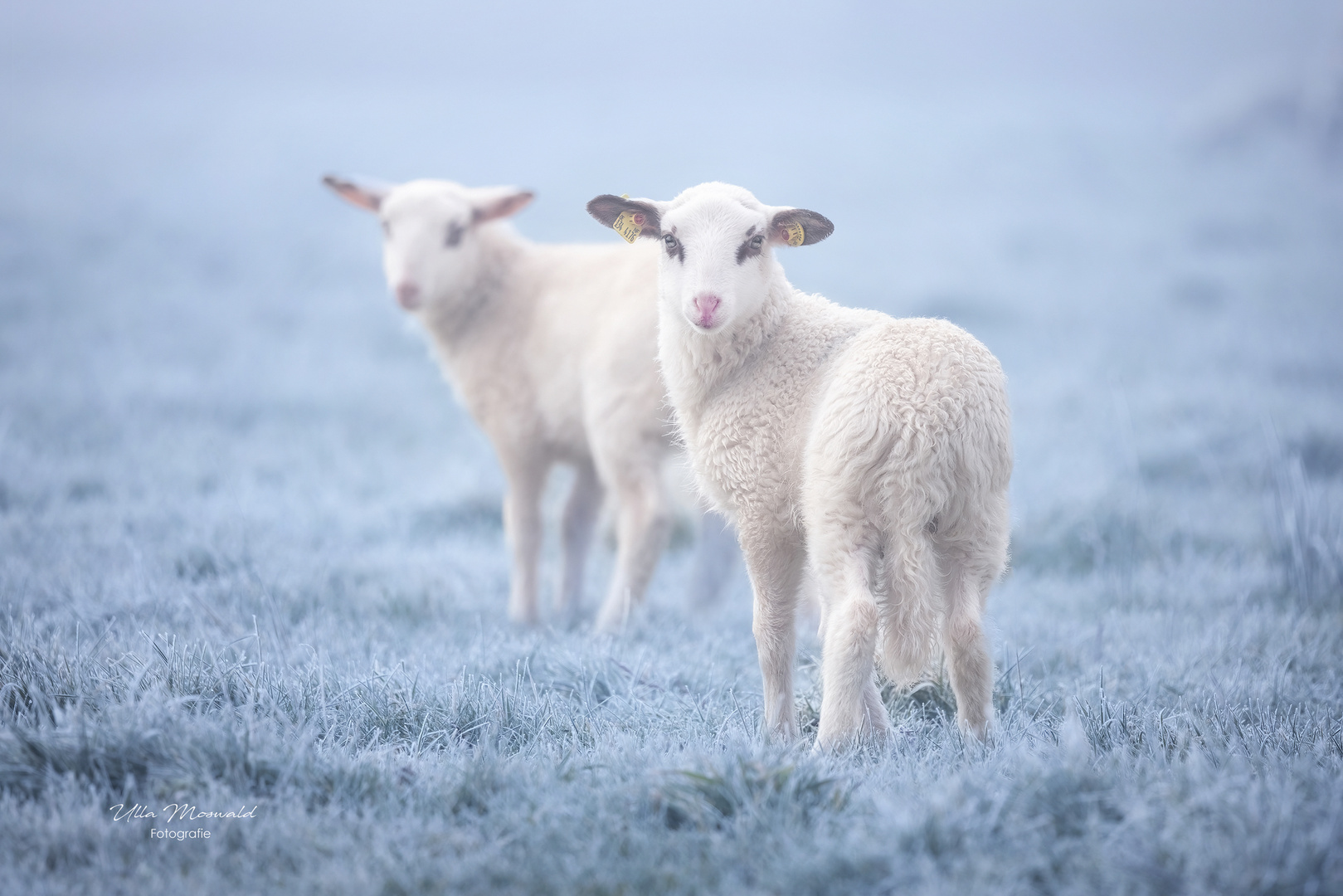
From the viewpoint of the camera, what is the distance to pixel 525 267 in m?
5.49

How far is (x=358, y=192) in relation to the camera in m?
5.42

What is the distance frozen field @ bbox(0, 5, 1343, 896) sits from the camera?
89.6 inches

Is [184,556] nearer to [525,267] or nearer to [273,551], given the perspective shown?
[273,551]

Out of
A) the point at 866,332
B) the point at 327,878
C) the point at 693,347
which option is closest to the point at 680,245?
the point at 693,347

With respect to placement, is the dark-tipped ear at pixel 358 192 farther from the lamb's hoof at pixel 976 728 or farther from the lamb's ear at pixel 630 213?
the lamb's hoof at pixel 976 728

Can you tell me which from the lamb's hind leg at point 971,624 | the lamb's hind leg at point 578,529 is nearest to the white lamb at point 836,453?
the lamb's hind leg at point 971,624

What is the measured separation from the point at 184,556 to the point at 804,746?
11.0 ft

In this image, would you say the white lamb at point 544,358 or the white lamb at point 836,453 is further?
the white lamb at point 544,358

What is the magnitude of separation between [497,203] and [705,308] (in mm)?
2649

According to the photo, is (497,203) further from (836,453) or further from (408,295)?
(836,453)

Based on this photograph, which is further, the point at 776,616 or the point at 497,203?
the point at 497,203

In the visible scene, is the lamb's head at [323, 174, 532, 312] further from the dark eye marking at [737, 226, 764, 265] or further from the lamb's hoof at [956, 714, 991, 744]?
the lamb's hoof at [956, 714, 991, 744]

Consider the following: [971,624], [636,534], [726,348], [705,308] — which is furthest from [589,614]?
[971,624]

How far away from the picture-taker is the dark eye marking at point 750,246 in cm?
320
